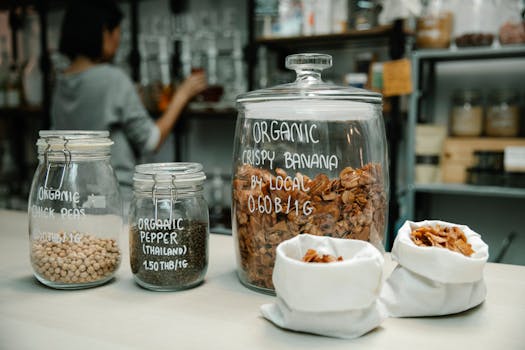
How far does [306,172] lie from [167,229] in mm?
196

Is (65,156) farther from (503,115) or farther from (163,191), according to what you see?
(503,115)

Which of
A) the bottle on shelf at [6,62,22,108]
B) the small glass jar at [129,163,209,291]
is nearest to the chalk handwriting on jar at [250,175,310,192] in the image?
the small glass jar at [129,163,209,291]

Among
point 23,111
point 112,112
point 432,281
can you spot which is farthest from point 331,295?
point 23,111

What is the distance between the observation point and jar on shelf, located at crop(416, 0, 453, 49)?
84.1 inches

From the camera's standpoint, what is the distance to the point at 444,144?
2195 mm

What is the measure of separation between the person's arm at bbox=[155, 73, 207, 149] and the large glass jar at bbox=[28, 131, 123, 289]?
1.53m

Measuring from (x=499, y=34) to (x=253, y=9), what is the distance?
1109 mm

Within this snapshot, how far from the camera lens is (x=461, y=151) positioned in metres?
2.15

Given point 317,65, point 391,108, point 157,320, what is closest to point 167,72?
point 391,108

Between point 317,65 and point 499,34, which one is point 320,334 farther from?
point 499,34

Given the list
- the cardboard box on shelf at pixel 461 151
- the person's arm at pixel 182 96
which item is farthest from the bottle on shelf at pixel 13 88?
the cardboard box on shelf at pixel 461 151

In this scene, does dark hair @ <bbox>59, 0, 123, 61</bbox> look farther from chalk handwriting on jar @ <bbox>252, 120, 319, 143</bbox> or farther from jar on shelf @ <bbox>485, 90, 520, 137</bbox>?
jar on shelf @ <bbox>485, 90, 520, 137</bbox>

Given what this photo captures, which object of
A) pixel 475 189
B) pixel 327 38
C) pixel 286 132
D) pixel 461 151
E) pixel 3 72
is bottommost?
pixel 475 189

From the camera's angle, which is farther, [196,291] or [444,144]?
[444,144]
